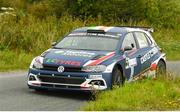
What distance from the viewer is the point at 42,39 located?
21.4 meters

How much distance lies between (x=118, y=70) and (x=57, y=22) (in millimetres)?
12365

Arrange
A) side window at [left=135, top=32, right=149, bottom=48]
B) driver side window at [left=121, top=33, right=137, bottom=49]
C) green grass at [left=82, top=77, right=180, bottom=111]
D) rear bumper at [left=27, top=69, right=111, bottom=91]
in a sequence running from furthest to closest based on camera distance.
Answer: side window at [left=135, top=32, right=149, bottom=48]
driver side window at [left=121, top=33, right=137, bottom=49]
rear bumper at [left=27, top=69, right=111, bottom=91]
green grass at [left=82, top=77, right=180, bottom=111]

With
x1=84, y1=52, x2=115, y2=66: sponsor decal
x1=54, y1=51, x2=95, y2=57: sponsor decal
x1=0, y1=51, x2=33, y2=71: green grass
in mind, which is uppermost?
x1=54, y1=51, x2=95, y2=57: sponsor decal

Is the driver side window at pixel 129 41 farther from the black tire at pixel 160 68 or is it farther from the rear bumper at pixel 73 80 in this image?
the rear bumper at pixel 73 80

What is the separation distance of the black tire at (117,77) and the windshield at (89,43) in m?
0.73

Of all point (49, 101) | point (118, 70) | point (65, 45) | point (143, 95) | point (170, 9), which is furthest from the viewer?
point (170, 9)

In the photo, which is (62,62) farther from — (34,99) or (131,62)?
(131,62)

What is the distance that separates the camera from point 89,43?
1345 centimetres

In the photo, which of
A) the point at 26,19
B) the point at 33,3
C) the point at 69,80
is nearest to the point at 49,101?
the point at 69,80

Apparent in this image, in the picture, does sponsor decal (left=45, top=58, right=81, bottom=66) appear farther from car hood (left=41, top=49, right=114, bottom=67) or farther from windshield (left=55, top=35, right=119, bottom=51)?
windshield (left=55, top=35, right=119, bottom=51)

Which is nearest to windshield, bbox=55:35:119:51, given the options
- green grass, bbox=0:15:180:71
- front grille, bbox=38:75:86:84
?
front grille, bbox=38:75:86:84

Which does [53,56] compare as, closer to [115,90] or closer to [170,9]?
[115,90]

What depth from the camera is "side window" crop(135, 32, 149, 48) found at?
1443cm

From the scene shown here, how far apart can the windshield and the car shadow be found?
110 cm
